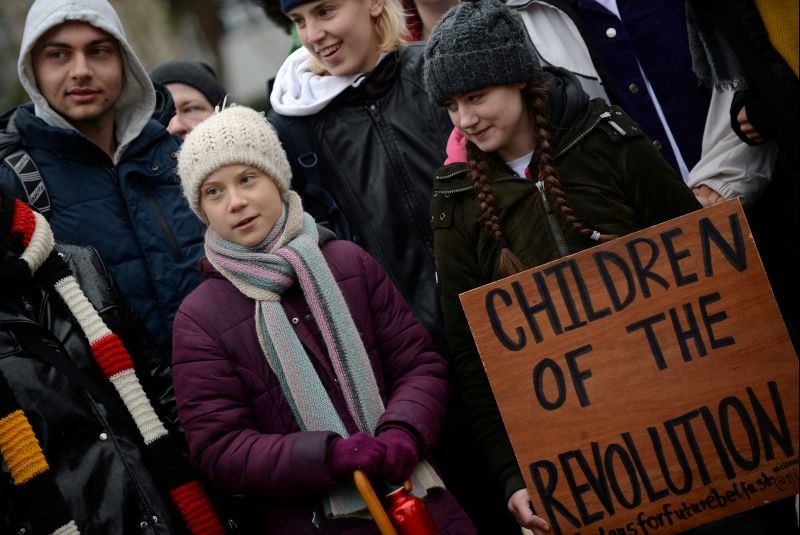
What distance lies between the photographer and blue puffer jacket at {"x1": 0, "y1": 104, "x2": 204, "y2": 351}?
3723 millimetres

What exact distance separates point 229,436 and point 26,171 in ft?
4.46

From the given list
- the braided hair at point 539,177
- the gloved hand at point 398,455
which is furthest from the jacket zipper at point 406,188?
the gloved hand at point 398,455

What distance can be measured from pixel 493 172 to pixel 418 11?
1.47 meters

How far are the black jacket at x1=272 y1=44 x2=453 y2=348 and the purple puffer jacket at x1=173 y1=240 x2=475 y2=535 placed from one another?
1.38 ft

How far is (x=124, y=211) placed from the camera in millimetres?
3830

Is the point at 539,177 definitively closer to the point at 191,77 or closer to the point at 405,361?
the point at 405,361

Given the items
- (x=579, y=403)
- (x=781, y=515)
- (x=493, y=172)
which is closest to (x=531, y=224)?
(x=493, y=172)

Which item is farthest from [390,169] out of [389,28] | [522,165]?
[522,165]

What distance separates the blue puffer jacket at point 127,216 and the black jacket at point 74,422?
0.32 meters

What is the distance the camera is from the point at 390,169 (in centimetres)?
388

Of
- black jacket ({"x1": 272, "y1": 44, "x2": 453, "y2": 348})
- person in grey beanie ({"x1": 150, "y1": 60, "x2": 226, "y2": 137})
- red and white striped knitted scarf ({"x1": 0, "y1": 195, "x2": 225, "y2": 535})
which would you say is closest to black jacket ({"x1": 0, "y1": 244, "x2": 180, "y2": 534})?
red and white striped knitted scarf ({"x1": 0, "y1": 195, "x2": 225, "y2": 535})

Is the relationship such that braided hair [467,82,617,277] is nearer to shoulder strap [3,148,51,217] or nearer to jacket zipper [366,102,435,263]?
jacket zipper [366,102,435,263]

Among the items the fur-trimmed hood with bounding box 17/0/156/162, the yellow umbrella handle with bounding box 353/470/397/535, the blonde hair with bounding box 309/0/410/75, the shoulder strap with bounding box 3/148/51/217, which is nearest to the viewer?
the yellow umbrella handle with bounding box 353/470/397/535

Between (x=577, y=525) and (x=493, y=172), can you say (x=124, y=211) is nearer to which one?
(x=493, y=172)
